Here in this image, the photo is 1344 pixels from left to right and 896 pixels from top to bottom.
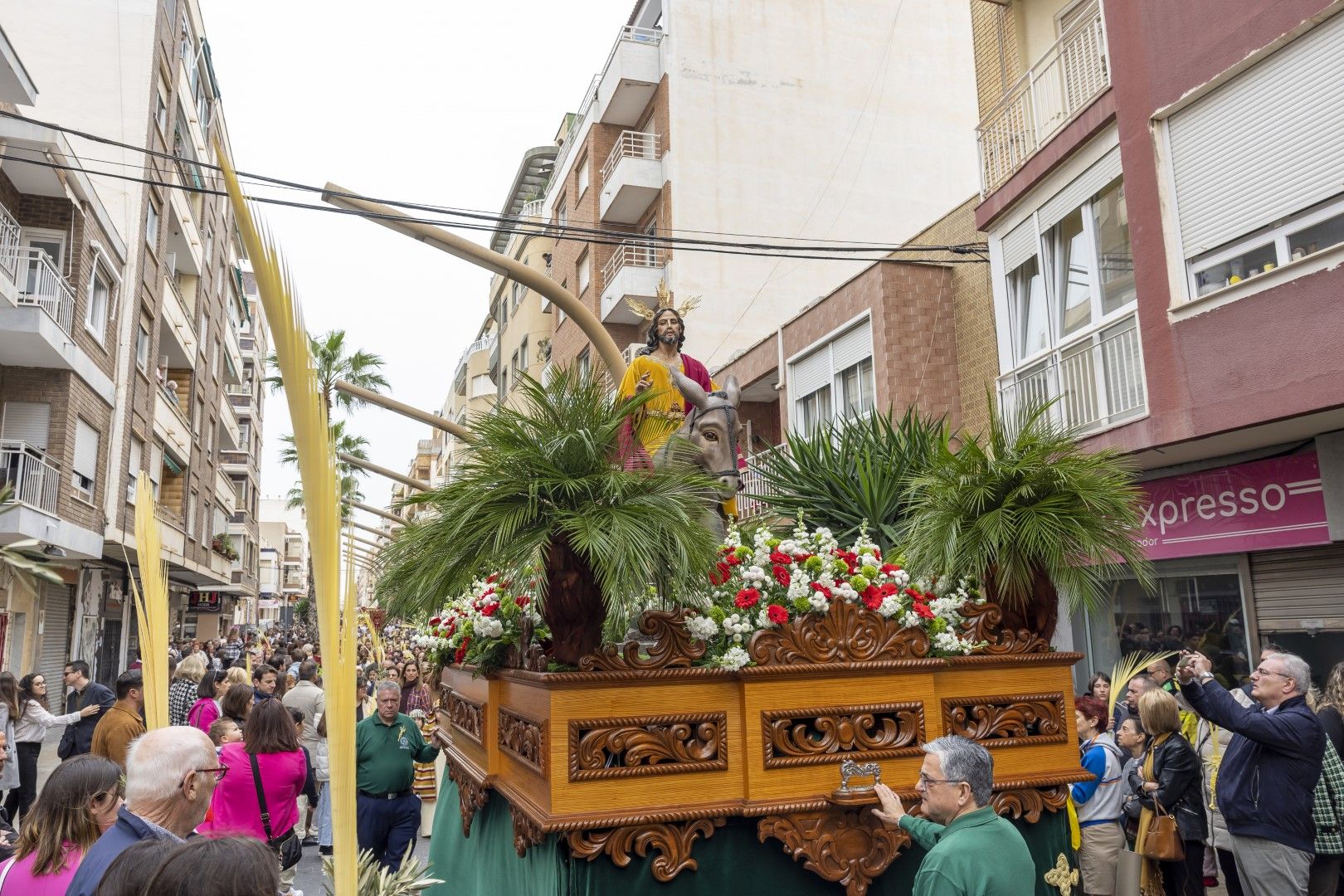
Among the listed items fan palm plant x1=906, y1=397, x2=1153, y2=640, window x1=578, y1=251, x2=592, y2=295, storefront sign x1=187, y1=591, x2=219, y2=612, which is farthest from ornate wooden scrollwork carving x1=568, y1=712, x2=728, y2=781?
storefront sign x1=187, y1=591, x2=219, y2=612

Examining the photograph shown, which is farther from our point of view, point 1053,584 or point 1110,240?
point 1110,240

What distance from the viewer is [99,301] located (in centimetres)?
A: 2212

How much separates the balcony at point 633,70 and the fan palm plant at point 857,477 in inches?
809

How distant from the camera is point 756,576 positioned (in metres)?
4.28

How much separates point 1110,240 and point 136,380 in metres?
21.6

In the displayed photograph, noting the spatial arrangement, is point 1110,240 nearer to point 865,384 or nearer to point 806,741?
point 865,384

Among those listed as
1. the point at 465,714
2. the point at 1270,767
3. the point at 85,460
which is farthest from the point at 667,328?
the point at 85,460

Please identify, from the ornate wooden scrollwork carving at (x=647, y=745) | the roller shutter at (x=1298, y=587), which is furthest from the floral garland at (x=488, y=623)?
the roller shutter at (x=1298, y=587)

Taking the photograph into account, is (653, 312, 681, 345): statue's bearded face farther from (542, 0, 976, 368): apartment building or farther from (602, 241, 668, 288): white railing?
(602, 241, 668, 288): white railing

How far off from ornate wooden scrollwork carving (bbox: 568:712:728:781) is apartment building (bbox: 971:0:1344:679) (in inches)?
209

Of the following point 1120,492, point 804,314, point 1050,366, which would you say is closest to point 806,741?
point 1120,492

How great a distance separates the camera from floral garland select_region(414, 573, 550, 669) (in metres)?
4.53

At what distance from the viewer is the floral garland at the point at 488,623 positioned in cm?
453

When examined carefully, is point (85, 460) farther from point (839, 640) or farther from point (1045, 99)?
point (839, 640)
